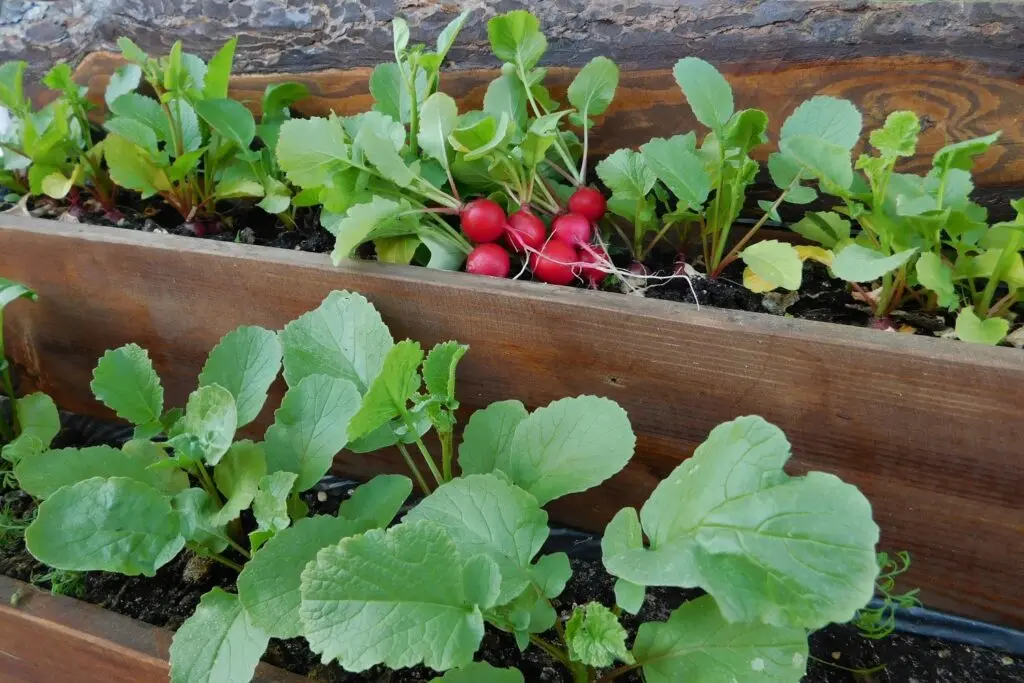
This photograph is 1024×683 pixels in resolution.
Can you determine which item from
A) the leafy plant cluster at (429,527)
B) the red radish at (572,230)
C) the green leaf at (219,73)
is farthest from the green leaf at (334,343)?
the green leaf at (219,73)

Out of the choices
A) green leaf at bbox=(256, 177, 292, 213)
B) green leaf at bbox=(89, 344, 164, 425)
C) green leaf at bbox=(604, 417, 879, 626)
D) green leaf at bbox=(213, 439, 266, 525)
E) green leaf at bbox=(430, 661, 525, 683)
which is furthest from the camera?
green leaf at bbox=(256, 177, 292, 213)

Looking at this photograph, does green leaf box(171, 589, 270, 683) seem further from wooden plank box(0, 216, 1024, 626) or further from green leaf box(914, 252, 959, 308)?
green leaf box(914, 252, 959, 308)

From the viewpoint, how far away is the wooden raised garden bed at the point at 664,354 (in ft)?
1.93

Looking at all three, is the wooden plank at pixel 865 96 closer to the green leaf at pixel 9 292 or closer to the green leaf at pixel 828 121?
the green leaf at pixel 828 121

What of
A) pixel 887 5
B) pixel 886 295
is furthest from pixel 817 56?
pixel 886 295

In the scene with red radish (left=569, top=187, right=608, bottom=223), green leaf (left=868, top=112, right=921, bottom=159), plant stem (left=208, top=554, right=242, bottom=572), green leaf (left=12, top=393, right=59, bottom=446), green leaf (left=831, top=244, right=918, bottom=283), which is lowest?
plant stem (left=208, top=554, right=242, bottom=572)

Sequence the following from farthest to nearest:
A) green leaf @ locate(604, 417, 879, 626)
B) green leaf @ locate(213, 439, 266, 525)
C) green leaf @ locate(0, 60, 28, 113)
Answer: green leaf @ locate(0, 60, 28, 113) < green leaf @ locate(213, 439, 266, 525) < green leaf @ locate(604, 417, 879, 626)

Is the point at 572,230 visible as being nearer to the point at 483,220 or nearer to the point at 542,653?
the point at 483,220

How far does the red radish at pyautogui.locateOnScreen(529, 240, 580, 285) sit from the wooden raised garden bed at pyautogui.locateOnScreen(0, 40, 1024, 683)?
0.22 feet

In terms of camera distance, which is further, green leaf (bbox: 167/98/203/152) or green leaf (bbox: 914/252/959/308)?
green leaf (bbox: 167/98/203/152)

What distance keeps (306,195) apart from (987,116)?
773mm

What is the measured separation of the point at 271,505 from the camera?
583mm

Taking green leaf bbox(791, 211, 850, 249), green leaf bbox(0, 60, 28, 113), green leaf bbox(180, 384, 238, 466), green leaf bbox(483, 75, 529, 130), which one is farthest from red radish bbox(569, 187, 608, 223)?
green leaf bbox(0, 60, 28, 113)

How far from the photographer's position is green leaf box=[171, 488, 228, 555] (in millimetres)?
646
